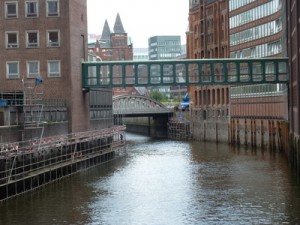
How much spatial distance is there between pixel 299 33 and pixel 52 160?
23154 mm

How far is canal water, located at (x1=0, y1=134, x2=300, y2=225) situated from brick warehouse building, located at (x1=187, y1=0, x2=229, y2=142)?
138ft

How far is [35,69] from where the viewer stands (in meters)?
66.3

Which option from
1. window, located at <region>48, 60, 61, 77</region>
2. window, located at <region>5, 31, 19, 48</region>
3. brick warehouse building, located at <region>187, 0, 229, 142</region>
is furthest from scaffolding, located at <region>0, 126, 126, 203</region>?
brick warehouse building, located at <region>187, 0, 229, 142</region>

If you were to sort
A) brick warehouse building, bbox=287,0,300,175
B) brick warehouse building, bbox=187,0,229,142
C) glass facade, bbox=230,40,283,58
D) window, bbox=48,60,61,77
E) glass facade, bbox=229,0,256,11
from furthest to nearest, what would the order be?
1. brick warehouse building, bbox=187,0,229,142
2. glass facade, bbox=229,0,256,11
3. glass facade, bbox=230,40,283,58
4. window, bbox=48,60,61,77
5. brick warehouse building, bbox=287,0,300,175

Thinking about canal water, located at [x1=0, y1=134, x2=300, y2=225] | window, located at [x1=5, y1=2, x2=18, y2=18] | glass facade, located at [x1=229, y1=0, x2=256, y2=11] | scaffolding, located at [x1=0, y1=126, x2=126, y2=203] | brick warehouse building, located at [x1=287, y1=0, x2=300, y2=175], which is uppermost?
glass facade, located at [x1=229, y1=0, x2=256, y2=11]

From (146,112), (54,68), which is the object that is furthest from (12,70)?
(146,112)

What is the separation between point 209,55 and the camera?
4641 inches

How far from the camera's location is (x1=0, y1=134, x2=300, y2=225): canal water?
36406 mm

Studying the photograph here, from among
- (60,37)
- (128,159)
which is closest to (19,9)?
(60,37)

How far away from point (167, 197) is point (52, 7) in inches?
1146

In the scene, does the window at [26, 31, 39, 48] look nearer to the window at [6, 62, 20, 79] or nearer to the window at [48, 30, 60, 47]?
the window at [48, 30, 60, 47]

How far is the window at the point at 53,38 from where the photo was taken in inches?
2591

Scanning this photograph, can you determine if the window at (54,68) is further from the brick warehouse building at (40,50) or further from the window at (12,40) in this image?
the window at (12,40)

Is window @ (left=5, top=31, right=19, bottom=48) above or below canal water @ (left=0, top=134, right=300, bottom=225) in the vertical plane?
above
